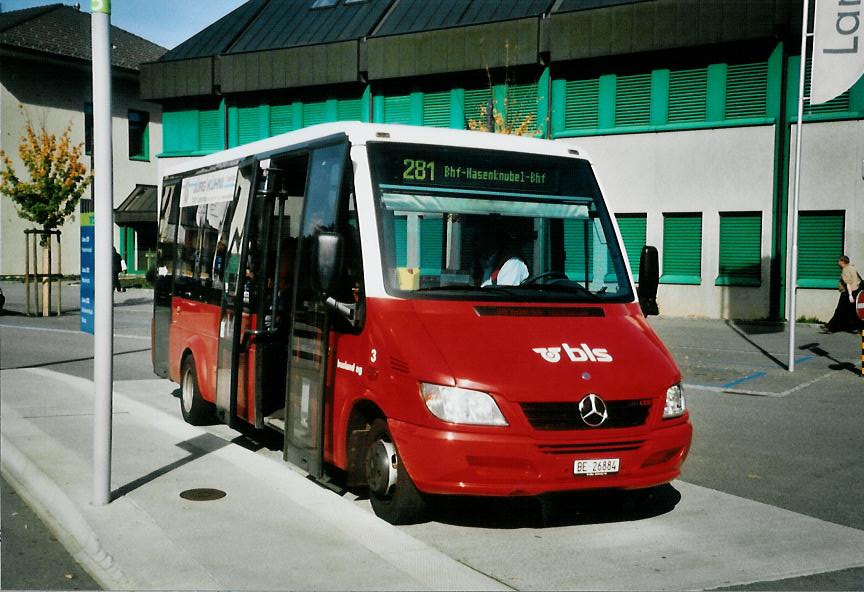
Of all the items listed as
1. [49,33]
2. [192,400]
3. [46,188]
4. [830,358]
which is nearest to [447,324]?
[192,400]

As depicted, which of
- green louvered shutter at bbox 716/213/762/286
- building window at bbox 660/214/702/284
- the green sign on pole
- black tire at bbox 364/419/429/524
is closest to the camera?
the green sign on pole

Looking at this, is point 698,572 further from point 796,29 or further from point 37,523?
point 796,29

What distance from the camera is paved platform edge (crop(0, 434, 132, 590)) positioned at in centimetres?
536

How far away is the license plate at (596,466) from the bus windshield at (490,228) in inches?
50.3

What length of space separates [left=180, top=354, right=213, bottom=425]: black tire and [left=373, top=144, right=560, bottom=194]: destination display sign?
4.11m

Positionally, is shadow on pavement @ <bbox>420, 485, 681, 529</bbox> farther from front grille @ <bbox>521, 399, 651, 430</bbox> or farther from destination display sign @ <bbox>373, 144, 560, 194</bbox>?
destination display sign @ <bbox>373, 144, 560, 194</bbox>

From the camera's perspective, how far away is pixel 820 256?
24547 millimetres

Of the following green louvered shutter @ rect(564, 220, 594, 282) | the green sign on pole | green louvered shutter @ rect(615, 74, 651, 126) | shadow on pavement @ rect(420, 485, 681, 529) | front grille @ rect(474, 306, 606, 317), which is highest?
green louvered shutter @ rect(615, 74, 651, 126)

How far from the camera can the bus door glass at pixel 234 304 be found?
8.86 meters

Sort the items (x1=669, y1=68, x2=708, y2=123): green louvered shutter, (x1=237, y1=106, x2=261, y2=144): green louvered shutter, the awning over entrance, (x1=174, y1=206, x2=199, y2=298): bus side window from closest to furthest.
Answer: (x1=174, y1=206, x2=199, y2=298): bus side window
(x1=669, y1=68, x2=708, y2=123): green louvered shutter
(x1=237, y1=106, x2=261, y2=144): green louvered shutter
the awning over entrance

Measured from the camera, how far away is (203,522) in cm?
620

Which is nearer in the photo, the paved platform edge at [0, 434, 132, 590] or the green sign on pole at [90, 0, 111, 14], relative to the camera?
the paved platform edge at [0, 434, 132, 590]

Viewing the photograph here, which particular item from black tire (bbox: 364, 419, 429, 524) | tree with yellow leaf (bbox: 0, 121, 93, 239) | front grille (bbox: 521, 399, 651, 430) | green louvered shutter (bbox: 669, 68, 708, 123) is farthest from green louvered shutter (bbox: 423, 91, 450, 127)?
front grille (bbox: 521, 399, 651, 430)

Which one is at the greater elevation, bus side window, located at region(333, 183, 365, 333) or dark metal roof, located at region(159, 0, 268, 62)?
dark metal roof, located at region(159, 0, 268, 62)
